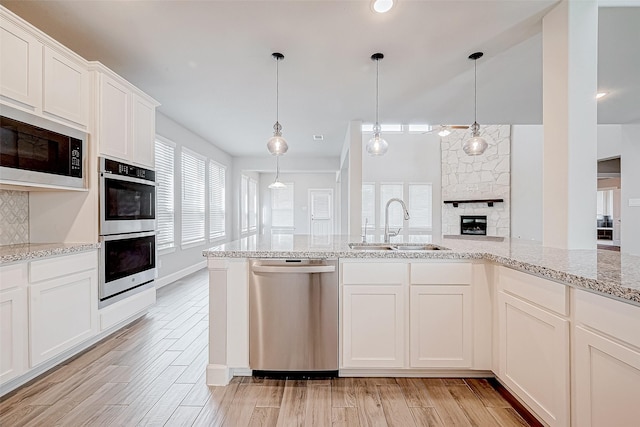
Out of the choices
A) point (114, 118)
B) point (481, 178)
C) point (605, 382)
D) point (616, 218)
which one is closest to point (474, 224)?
point (481, 178)

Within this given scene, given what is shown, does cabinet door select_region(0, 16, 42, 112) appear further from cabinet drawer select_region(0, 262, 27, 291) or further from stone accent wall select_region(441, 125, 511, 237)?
stone accent wall select_region(441, 125, 511, 237)

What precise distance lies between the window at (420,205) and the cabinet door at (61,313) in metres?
7.49

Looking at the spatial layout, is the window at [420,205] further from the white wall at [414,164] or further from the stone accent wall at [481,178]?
the stone accent wall at [481,178]

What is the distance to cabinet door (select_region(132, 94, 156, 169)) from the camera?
119 inches

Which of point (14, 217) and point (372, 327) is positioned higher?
point (14, 217)

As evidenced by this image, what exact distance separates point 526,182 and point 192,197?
7.53 metres

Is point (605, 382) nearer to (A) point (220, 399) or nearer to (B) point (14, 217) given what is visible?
(A) point (220, 399)

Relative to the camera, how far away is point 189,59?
287 centimetres

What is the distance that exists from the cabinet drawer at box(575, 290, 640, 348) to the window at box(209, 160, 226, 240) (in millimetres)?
6163

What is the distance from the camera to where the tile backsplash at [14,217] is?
2.34 metres

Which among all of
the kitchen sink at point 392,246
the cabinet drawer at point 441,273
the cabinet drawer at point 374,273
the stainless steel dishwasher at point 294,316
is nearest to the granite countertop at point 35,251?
the stainless steel dishwasher at point 294,316

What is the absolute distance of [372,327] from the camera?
6.78 ft

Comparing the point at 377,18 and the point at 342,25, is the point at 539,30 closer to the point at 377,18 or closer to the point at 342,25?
the point at 377,18

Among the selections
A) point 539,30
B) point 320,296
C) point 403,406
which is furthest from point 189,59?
point 403,406
